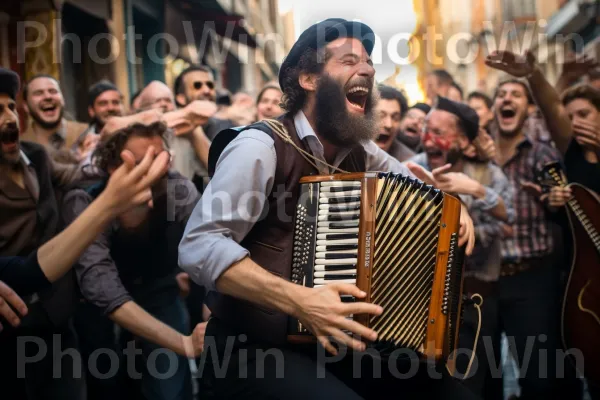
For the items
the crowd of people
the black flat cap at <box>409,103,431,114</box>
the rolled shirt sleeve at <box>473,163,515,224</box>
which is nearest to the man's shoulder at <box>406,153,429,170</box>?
the crowd of people

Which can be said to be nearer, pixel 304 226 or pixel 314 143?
pixel 304 226

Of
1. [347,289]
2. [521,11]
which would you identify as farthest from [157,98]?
[521,11]

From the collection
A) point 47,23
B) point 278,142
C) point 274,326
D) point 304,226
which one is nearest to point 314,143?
point 278,142

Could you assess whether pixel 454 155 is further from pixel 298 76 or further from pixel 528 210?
pixel 298 76

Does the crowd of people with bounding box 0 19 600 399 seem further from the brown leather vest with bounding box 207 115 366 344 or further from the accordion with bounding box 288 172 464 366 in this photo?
the accordion with bounding box 288 172 464 366

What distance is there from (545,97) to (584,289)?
1.27m

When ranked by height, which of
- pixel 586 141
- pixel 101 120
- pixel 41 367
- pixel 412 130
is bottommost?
pixel 41 367

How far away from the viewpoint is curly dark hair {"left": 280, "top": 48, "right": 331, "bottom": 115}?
3.35 meters

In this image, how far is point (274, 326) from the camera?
116 inches

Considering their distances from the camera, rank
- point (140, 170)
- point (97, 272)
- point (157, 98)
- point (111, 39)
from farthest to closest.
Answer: point (111, 39)
point (157, 98)
point (97, 272)
point (140, 170)

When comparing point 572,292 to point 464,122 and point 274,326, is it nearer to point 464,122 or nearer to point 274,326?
point 464,122

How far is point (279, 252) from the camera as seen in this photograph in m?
3.00

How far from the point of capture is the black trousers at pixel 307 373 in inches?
113

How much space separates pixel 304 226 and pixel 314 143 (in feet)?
1.42
